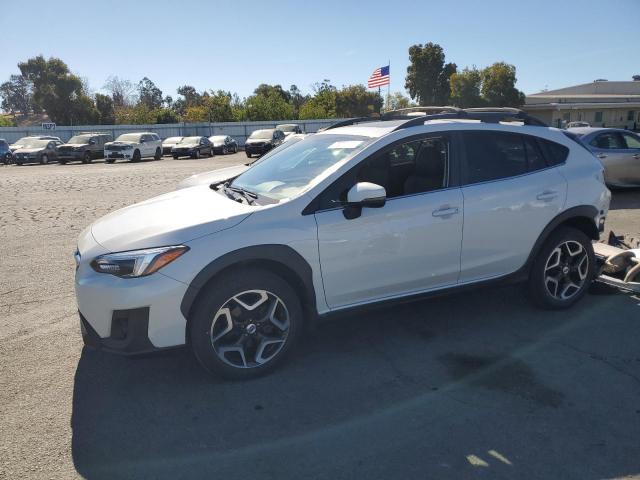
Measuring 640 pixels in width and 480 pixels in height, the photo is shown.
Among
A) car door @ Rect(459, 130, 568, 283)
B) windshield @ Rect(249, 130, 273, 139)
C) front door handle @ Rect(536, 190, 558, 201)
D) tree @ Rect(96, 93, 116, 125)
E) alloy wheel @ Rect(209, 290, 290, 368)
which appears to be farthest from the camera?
tree @ Rect(96, 93, 116, 125)

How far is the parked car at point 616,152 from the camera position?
10992 mm

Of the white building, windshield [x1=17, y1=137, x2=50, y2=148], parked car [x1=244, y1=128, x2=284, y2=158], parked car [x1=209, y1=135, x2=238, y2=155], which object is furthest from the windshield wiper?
the white building

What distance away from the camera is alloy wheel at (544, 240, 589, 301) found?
4652 millimetres

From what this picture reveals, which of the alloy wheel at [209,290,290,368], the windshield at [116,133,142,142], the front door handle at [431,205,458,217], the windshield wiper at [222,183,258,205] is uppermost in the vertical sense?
the windshield at [116,133,142,142]

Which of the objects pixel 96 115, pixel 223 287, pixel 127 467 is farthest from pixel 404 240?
pixel 96 115

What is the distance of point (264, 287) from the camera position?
350 cm

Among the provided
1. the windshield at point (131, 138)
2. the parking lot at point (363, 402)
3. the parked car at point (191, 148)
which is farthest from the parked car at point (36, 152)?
the parking lot at point (363, 402)

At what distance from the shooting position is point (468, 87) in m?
54.8

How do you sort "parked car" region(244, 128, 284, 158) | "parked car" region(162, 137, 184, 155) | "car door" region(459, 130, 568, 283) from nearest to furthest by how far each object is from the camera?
"car door" region(459, 130, 568, 283)
"parked car" region(244, 128, 284, 158)
"parked car" region(162, 137, 184, 155)

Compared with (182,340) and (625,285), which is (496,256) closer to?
(625,285)

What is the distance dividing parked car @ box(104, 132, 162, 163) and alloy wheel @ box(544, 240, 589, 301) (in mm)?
27414

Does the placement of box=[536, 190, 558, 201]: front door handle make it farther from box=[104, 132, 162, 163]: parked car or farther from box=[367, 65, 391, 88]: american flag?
box=[104, 132, 162, 163]: parked car

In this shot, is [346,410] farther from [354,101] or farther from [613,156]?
[354,101]

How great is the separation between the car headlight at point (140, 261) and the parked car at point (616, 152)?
10309 mm
